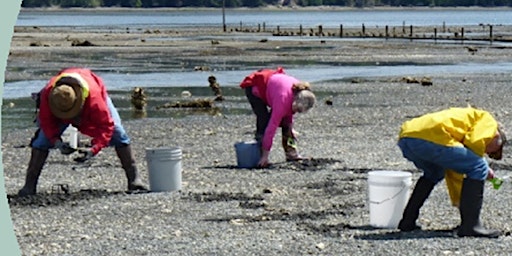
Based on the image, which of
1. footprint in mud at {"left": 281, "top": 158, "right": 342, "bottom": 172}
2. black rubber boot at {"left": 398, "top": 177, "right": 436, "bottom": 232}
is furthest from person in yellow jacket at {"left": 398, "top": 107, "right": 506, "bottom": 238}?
footprint in mud at {"left": 281, "top": 158, "right": 342, "bottom": 172}

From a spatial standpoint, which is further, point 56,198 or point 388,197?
point 56,198

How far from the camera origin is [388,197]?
1112 centimetres

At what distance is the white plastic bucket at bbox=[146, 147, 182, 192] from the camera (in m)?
13.4

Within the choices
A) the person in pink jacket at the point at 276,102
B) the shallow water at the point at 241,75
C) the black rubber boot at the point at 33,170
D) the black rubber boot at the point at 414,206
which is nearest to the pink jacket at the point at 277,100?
the person in pink jacket at the point at 276,102

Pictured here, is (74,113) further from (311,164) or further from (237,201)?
(311,164)

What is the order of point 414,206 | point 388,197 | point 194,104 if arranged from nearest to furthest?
point 414,206 → point 388,197 → point 194,104

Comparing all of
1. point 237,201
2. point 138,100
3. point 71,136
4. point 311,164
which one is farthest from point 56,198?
point 138,100

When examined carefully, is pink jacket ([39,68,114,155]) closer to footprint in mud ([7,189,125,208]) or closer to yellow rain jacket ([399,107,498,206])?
footprint in mud ([7,189,125,208])

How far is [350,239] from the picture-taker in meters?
10.6

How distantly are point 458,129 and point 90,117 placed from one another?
159 inches

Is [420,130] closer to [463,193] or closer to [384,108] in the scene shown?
[463,193]

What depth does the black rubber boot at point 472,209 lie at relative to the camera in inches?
412

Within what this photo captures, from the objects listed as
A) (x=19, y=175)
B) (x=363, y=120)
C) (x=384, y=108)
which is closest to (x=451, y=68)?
(x=384, y=108)

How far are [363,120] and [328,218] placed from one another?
11.1 meters
